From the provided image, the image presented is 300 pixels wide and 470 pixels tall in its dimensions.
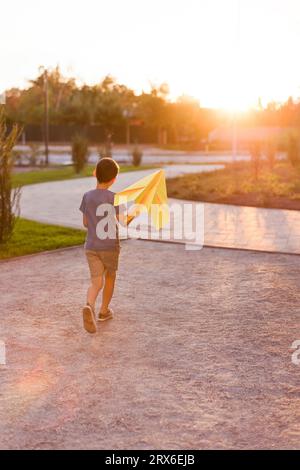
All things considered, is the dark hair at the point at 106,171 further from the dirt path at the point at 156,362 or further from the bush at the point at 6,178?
the bush at the point at 6,178

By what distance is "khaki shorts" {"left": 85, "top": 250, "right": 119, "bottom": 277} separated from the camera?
617 cm

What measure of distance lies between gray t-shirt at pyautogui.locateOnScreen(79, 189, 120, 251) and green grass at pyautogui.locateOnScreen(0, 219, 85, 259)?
380cm

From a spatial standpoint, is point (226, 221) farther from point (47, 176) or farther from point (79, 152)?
point (79, 152)

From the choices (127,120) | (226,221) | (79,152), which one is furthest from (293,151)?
(127,120)

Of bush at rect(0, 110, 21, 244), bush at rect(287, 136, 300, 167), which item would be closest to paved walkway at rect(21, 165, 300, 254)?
bush at rect(0, 110, 21, 244)

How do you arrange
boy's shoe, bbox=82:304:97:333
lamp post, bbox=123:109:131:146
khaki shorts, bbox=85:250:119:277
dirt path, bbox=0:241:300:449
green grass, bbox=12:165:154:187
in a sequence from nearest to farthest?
dirt path, bbox=0:241:300:449, boy's shoe, bbox=82:304:97:333, khaki shorts, bbox=85:250:119:277, green grass, bbox=12:165:154:187, lamp post, bbox=123:109:131:146

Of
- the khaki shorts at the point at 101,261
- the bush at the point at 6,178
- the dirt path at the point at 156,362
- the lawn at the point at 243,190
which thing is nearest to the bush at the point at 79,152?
the lawn at the point at 243,190

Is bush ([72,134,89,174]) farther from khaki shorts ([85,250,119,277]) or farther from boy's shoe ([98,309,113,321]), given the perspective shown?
khaki shorts ([85,250,119,277])

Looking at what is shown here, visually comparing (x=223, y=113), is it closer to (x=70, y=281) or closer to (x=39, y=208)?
(x=39, y=208)

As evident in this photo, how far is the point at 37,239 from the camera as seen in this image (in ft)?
36.4

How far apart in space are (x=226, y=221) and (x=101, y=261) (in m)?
7.21

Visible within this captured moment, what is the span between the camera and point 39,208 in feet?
51.5

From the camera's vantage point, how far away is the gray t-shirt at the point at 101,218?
6.05 metres

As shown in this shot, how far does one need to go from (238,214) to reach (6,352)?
9228 millimetres
